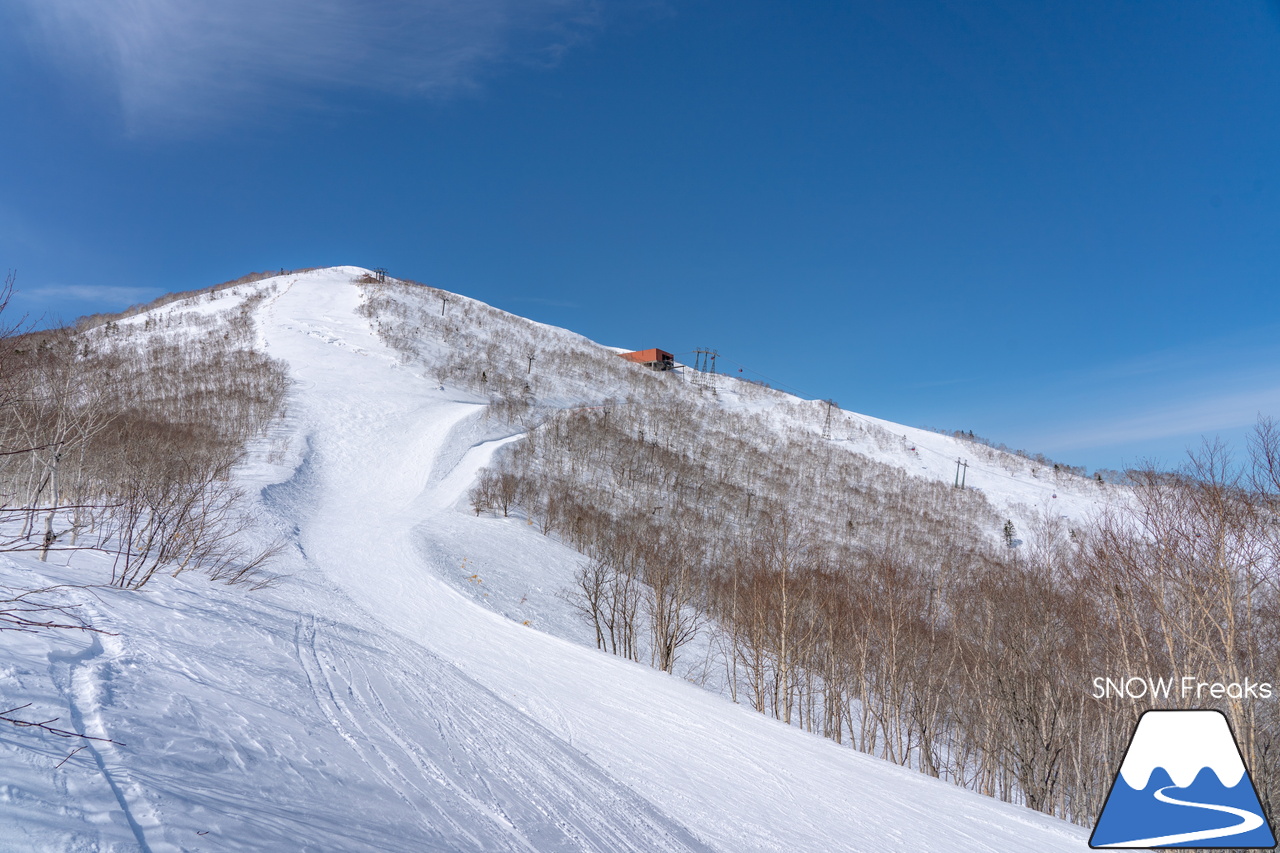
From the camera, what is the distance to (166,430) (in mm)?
33406

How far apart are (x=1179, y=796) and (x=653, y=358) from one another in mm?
83621

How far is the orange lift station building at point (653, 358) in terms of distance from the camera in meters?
89.0

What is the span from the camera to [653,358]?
294 feet

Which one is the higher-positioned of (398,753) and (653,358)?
(653,358)

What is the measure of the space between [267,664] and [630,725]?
20.1ft

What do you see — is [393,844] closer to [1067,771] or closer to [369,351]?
[1067,771]

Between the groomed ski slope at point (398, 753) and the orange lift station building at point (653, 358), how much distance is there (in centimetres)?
7272

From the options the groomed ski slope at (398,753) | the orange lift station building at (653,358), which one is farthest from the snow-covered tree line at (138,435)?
the orange lift station building at (653,358)

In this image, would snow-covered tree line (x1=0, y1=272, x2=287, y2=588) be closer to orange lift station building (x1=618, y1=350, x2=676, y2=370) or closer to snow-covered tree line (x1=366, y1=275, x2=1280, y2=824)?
snow-covered tree line (x1=366, y1=275, x2=1280, y2=824)

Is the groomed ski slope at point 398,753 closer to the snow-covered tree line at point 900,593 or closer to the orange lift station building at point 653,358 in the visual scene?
the snow-covered tree line at point 900,593
